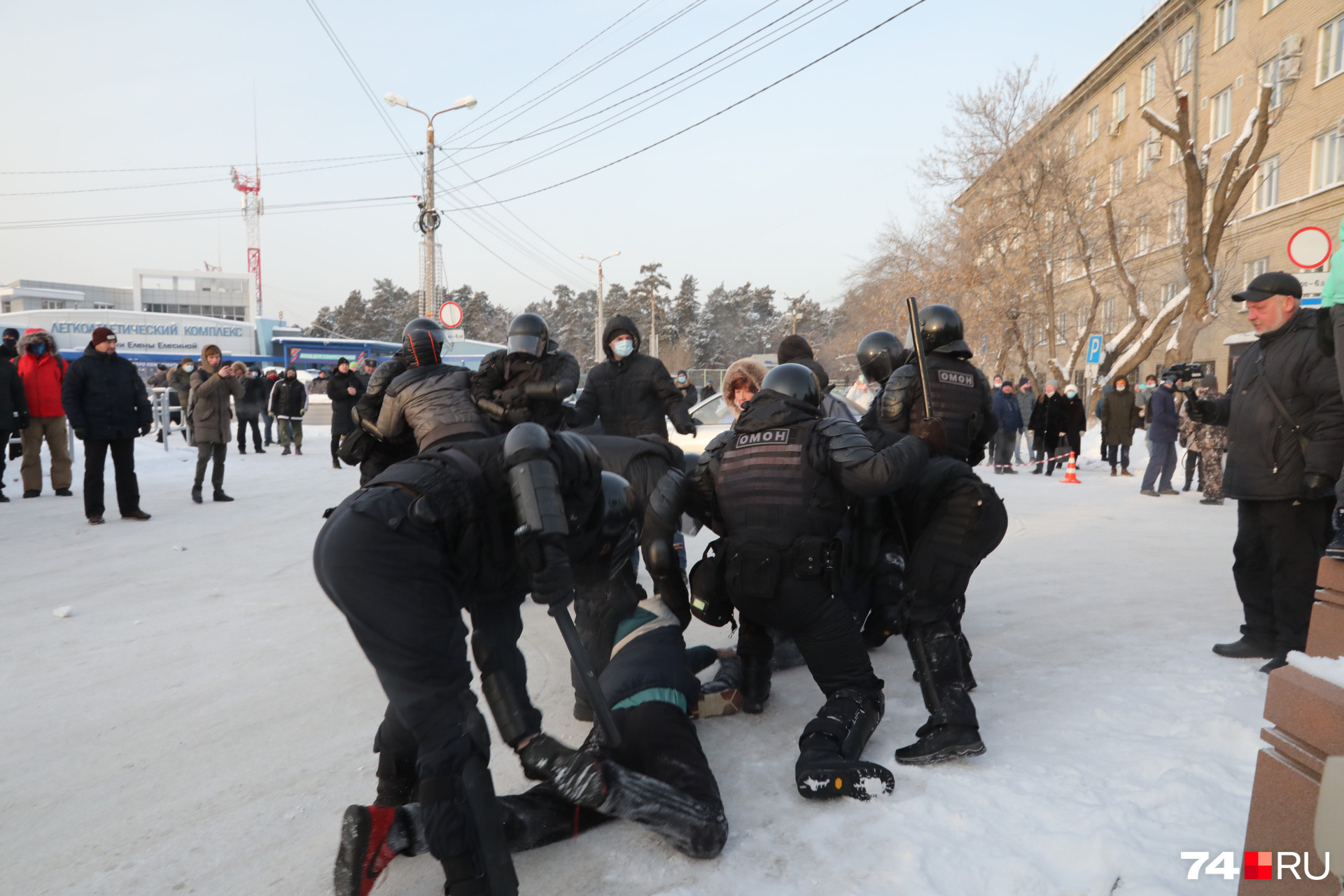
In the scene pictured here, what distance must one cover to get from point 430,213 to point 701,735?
19.3 meters

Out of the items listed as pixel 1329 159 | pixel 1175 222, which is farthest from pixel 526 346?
pixel 1329 159

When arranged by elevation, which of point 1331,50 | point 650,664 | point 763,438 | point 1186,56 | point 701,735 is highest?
point 1331,50

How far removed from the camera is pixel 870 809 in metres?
2.77

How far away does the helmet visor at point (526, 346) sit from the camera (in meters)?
4.98

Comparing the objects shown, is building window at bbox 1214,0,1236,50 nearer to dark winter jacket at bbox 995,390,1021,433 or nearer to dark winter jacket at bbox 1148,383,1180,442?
dark winter jacket at bbox 995,390,1021,433

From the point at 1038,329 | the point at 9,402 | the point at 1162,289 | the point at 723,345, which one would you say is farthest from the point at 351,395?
the point at 723,345

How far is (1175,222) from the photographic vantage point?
83.6 feet

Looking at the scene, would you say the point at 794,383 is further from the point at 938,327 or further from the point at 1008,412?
the point at 1008,412

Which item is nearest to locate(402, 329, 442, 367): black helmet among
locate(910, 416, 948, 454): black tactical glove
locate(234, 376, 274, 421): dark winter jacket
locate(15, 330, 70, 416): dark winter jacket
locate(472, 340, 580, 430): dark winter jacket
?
locate(472, 340, 580, 430): dark winter jacket

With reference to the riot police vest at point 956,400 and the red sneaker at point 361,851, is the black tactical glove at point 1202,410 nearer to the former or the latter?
the riot police vest at point 956,400

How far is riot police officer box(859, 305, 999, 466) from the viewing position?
3.81 metres

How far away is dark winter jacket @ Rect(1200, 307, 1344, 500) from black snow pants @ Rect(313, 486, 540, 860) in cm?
384

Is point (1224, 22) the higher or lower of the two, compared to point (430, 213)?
higher

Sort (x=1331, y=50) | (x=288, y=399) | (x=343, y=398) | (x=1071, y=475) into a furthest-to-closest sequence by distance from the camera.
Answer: (x=1331, y=50) → (x=288, y=399) → (x=1071, y=475) → (x=343, y=398)
